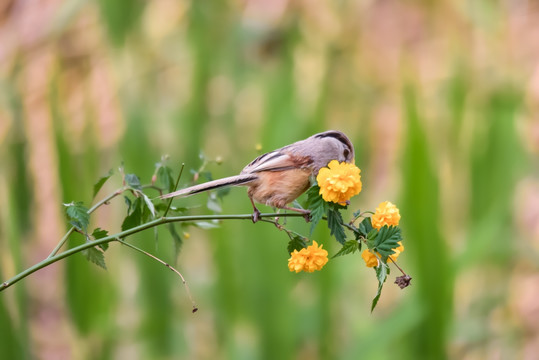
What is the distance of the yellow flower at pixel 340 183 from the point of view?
34cm

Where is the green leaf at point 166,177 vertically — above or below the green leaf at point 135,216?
above

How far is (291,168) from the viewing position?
41 centimetres

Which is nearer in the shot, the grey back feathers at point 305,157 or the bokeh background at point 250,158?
the grey back feathers at point 305,157

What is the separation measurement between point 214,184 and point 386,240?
9 centimetres

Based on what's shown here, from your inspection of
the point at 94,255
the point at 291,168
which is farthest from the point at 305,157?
the point at 94,255

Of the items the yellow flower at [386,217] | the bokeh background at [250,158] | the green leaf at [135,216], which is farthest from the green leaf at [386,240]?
the bokeh background at [250,158]

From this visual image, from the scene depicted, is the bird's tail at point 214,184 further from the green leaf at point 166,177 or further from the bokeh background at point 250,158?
the bokeh background at point 250,158

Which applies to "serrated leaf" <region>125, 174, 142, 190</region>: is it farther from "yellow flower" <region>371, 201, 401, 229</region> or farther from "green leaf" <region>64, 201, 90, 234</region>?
"yellow flower" <region>371, 201, 401, 229</region>

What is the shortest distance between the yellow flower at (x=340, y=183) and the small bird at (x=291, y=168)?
37 millimetres

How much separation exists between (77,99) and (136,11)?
376mm

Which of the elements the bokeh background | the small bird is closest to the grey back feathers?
the small bird

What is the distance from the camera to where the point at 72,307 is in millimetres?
1183

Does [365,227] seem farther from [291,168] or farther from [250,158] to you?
[250,158]

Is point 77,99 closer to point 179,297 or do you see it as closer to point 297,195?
point 179,297
